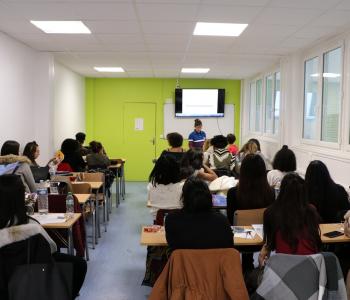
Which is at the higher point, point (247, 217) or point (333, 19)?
point (333, 19)

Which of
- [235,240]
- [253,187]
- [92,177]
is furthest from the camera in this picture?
[92,177]

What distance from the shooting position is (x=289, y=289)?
5.84ft

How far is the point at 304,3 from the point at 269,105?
4392mm

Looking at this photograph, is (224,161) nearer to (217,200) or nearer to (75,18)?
(217,200)

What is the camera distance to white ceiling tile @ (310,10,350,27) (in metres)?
3.98

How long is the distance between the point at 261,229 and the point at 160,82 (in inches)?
286

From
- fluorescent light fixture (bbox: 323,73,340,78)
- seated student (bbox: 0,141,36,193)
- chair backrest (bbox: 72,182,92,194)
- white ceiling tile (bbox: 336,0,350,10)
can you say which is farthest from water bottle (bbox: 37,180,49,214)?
fluorescent light fixture (bbox: 323,73,340,78)

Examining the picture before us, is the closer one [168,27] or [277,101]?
[168,27]

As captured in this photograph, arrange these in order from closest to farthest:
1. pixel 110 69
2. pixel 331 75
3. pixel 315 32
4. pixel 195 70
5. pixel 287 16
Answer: pixel 287 16, pixel 315 32, pixel 331 75, pixel 110 69, pixel 195 70

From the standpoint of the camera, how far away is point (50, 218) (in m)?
3.19

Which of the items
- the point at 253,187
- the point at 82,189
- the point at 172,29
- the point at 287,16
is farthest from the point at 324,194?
the point at 82,189

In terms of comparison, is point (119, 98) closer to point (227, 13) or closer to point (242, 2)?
point (227, 13)

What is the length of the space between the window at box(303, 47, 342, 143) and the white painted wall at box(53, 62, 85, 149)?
4409mm

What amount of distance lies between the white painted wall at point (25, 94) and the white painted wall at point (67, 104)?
466 millimetres
